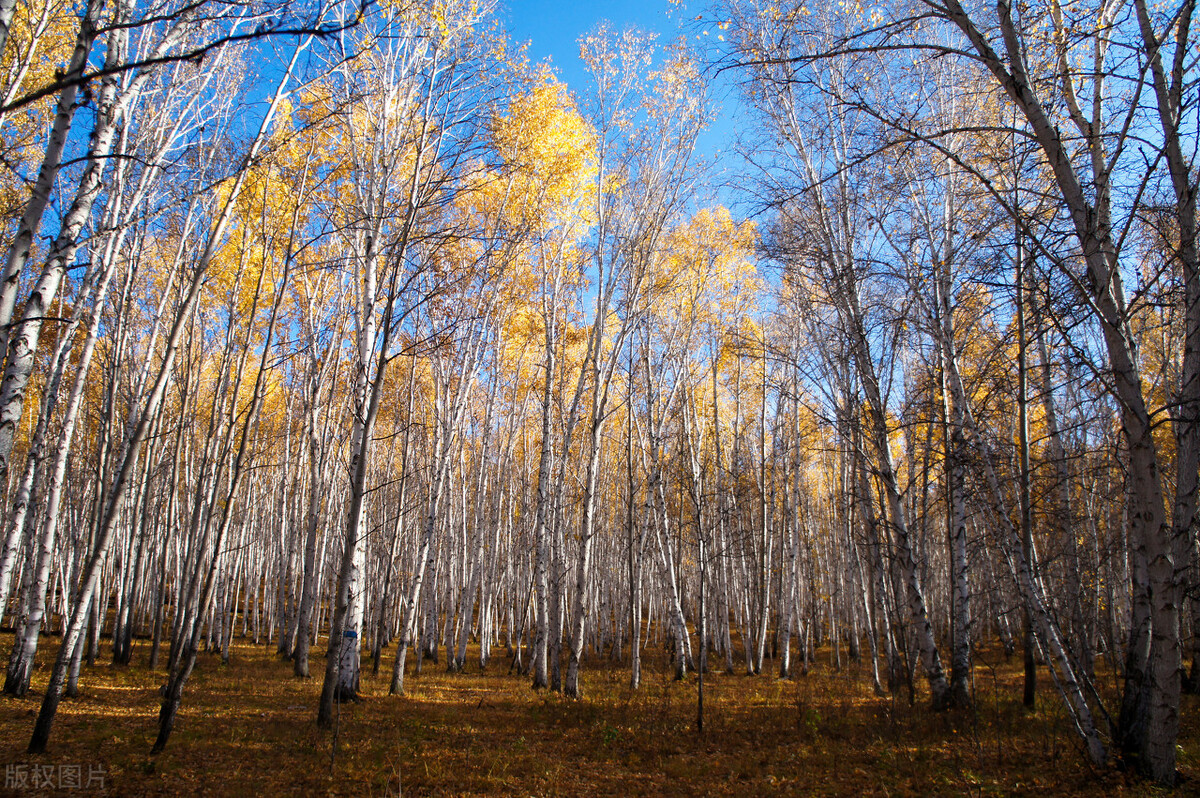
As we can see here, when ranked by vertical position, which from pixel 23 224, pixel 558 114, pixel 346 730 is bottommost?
pixel 346 730

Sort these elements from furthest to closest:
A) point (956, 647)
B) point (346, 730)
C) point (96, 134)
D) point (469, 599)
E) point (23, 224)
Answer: point (469, 599)
point (956, 647)
point (346, 730)
point (96, 134)
point (23, 224)

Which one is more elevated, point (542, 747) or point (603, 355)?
point (603, 355)

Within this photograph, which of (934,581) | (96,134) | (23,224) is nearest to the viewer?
(23,224)

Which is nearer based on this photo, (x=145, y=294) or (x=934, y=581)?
(x=145, y=294)

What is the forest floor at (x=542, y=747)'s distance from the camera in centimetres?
477

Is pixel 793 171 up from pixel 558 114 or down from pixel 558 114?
down

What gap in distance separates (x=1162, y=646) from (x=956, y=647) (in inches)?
163

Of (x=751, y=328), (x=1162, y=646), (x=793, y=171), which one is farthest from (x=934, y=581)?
(x=1162, y=646)

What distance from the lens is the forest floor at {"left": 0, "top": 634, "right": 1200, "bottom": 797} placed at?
4766 mm

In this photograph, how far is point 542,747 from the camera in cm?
625

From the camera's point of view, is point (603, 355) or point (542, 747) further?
point (603, 355)

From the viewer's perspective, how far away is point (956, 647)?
741 cm

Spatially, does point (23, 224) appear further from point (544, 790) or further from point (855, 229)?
point (855, 229)

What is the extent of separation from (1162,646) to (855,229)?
257 inches
